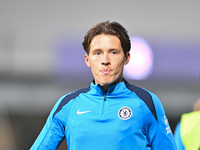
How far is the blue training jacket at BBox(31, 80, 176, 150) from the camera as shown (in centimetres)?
131

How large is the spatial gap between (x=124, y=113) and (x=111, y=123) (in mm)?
82

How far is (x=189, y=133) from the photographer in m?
2.29

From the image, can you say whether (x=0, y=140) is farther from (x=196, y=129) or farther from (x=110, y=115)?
(x=110, y=115)

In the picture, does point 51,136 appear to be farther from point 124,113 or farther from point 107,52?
point 107,52

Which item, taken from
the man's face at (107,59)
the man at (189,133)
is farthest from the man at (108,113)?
the man at (189,133)

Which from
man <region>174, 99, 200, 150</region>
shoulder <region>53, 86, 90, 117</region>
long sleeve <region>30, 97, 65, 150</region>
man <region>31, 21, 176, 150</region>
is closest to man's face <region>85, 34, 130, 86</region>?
man <region>31, 21, 176, 150</region>

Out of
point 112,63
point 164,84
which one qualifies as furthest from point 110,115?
point 164,84

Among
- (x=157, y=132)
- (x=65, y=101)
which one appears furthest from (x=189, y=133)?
(x=65, y=101)

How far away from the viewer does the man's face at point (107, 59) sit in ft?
4.62

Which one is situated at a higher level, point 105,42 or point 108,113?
point 105,42

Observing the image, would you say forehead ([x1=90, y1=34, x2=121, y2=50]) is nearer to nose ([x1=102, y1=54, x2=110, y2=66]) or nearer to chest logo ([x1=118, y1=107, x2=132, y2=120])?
nose ([x1=102, y1=54, x2=110, y2=66])

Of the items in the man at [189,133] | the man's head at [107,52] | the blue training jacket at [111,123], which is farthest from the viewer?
the man at [189,133]

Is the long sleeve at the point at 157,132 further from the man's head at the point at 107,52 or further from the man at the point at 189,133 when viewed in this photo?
the man at the point at 189,133

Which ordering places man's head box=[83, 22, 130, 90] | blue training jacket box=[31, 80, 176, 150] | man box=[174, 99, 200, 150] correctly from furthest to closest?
man box=[174, 99, 200, 150] < man's head box=[83, 22, 130, 90] < blue training jacket box=[31, 80, 176, 150]
